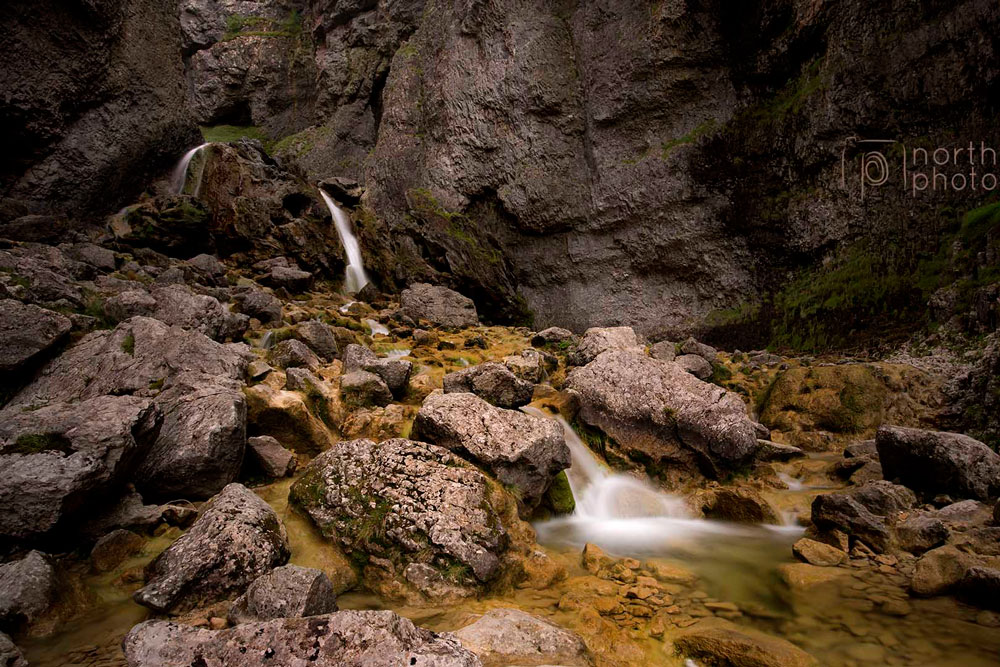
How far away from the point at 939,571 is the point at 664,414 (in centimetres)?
346

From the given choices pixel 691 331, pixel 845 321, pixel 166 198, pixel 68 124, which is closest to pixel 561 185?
pixel 691 331

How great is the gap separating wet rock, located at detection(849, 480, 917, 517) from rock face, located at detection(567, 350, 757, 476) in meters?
1.44

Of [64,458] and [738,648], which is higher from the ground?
[64,458]

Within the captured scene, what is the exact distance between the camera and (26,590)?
2.99m

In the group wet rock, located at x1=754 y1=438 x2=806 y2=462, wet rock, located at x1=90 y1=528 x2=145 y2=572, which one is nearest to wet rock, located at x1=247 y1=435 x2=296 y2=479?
wet rock, located at x1=90 y1=528 x2=145 y2=572

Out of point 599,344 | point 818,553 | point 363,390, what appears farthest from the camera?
point 599,344

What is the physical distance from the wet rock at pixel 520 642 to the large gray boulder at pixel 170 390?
9.66ft

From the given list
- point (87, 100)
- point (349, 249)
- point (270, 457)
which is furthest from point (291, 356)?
point (87, 100)

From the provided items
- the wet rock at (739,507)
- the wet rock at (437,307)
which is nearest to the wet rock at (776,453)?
the wet rock at (739,507)

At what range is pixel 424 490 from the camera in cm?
433

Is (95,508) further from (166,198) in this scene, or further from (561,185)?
(561,185)

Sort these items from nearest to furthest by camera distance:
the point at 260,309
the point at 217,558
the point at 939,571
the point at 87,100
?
1. the point at 217,558
2. the point at 939,571
3. the point at 260,309
4. the point at 87,100

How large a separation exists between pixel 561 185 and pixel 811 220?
28.8ft

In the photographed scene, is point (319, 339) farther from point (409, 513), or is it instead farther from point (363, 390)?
point (409, 513)
